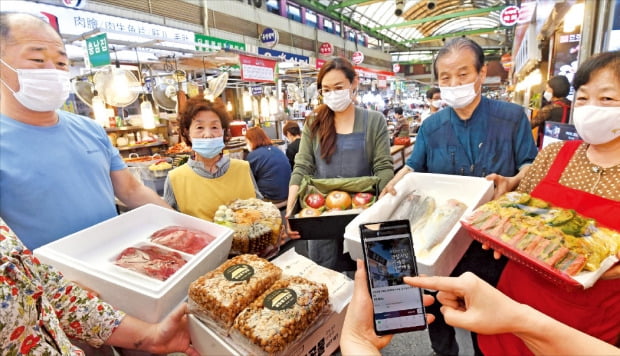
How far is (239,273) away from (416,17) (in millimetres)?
25335

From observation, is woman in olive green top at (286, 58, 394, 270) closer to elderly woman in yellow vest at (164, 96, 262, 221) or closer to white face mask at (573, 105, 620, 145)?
elderly woman in yellow vest at (164, 96, 262, 221)

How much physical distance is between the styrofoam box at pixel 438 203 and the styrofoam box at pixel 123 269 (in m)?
0.57

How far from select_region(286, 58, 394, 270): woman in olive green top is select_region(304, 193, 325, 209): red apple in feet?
0.81

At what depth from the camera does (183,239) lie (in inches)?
54.8

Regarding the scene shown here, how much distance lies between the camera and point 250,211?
165cm

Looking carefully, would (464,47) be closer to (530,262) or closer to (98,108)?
(530,262)

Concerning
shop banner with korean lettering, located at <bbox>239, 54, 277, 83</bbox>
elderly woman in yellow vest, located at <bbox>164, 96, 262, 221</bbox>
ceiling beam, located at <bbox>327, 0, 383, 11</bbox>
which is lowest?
elderly woman in yellow vest, located at <bbox>164, 96, 262, 221</bbox>

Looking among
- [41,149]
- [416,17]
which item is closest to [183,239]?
[41,149]

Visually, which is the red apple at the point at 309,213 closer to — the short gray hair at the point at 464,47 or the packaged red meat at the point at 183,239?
the packaged red meat at the point at 183,239

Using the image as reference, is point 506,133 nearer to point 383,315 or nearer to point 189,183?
point 383,315

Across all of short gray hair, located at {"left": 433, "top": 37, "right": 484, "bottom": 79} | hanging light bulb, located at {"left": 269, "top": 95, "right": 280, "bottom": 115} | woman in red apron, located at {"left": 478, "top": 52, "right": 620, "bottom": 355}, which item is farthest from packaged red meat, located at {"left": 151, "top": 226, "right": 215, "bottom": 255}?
hanging light bulb, located at {"left": 269, "top": 95, "right": 280, "bottom": 115}

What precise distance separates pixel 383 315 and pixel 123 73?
4739 millimetres

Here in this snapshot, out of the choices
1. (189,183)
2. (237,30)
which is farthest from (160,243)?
(237,30)

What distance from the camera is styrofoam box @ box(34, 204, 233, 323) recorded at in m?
1.07
